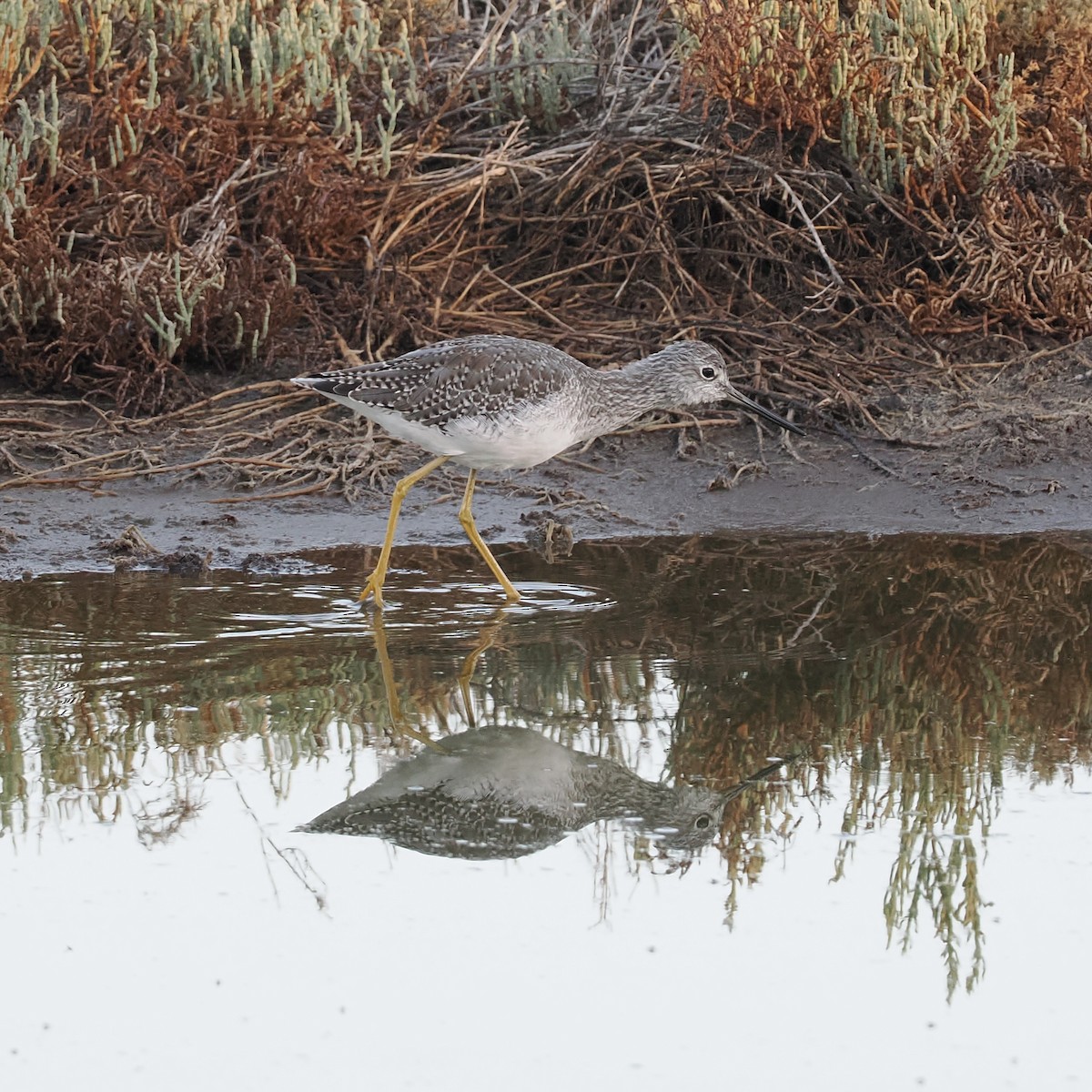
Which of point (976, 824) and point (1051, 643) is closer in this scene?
point (976, 824)

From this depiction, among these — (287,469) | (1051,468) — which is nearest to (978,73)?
(1051,468)

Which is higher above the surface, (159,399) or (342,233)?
(342,233)

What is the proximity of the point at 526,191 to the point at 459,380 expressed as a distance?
9.84ft

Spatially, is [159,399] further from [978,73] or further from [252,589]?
[978,73]

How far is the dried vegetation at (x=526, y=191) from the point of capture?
8.09 m

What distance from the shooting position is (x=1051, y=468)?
26.1 feet

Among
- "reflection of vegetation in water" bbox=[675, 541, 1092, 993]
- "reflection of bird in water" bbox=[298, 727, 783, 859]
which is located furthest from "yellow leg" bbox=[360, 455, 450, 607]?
"reflection of bird in water" bbox=[298, 727, 783, 859]

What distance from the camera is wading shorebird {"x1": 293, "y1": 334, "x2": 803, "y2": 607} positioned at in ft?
20.8

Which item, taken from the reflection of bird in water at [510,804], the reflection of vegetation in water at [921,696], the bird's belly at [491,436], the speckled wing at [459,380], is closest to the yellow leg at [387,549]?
the bird's belly at [491,436]

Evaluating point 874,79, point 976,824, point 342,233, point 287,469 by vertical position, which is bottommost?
point 976,824

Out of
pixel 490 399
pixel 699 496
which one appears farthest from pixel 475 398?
pixel 699 496

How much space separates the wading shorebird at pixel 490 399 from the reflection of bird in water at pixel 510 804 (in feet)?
5.43

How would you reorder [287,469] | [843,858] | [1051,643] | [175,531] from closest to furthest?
[843,858], [1051,643], [175,531], [287,469]

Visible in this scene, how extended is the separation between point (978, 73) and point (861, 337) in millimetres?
1662
